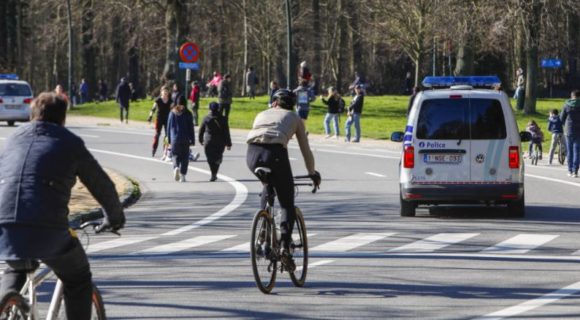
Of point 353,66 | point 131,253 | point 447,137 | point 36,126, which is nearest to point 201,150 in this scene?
point 447,137

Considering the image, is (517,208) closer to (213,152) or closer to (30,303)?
(213,152)

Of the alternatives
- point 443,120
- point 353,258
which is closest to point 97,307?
point 353,258

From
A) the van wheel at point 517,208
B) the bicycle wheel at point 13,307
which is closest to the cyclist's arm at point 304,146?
the bicycle wheel at point 13,307

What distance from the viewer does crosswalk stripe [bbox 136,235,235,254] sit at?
47.3 feet

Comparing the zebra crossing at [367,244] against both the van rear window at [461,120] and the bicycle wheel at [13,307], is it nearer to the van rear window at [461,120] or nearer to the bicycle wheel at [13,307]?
the van rear window at [461,120]

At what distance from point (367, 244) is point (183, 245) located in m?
1.98

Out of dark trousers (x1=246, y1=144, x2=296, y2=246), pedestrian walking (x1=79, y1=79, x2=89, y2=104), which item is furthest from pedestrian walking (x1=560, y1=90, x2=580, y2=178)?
pedestrian walking (x1=79, y1=79, x2=89, y2=104)

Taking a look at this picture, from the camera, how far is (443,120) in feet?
60.6

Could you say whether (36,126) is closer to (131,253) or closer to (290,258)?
(290,258)

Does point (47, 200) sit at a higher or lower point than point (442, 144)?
higher

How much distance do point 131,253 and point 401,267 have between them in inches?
117

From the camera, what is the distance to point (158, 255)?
13992 mm

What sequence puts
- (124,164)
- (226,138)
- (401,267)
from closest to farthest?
(401,267), (226,138), (124,164)

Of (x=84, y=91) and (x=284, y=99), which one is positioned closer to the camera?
(x=284, y=99)
